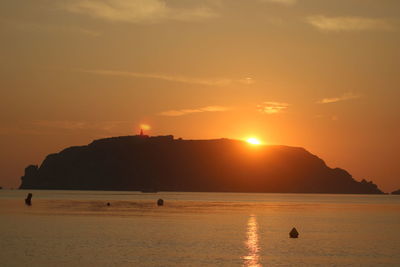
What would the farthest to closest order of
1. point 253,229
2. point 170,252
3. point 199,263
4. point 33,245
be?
1. point 253,229
2. point 33,245
3. point 170,252
4. point 199,263

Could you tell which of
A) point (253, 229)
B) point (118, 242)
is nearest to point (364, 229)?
point (253, 229)

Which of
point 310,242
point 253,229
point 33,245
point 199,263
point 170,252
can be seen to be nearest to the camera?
point 199,263

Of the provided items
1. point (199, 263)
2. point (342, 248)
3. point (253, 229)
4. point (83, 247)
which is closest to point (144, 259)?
point (199, 263)

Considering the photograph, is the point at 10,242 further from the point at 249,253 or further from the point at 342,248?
the point at 342,248

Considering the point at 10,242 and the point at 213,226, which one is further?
the point at 213,226

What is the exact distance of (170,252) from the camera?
6850 centimetres

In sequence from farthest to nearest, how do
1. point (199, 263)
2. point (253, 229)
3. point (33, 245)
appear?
point (253, 229) → point (33, 245) → point (199, 263)

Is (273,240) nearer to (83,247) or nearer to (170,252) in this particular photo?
(170,252)

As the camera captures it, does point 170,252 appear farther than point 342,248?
No

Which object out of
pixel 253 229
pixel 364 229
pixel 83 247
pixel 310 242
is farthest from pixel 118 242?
pixel 364 229

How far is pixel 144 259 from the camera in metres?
62.1

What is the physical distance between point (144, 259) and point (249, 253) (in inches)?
515

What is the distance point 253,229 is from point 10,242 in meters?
41.9

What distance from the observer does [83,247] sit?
71938 mm
